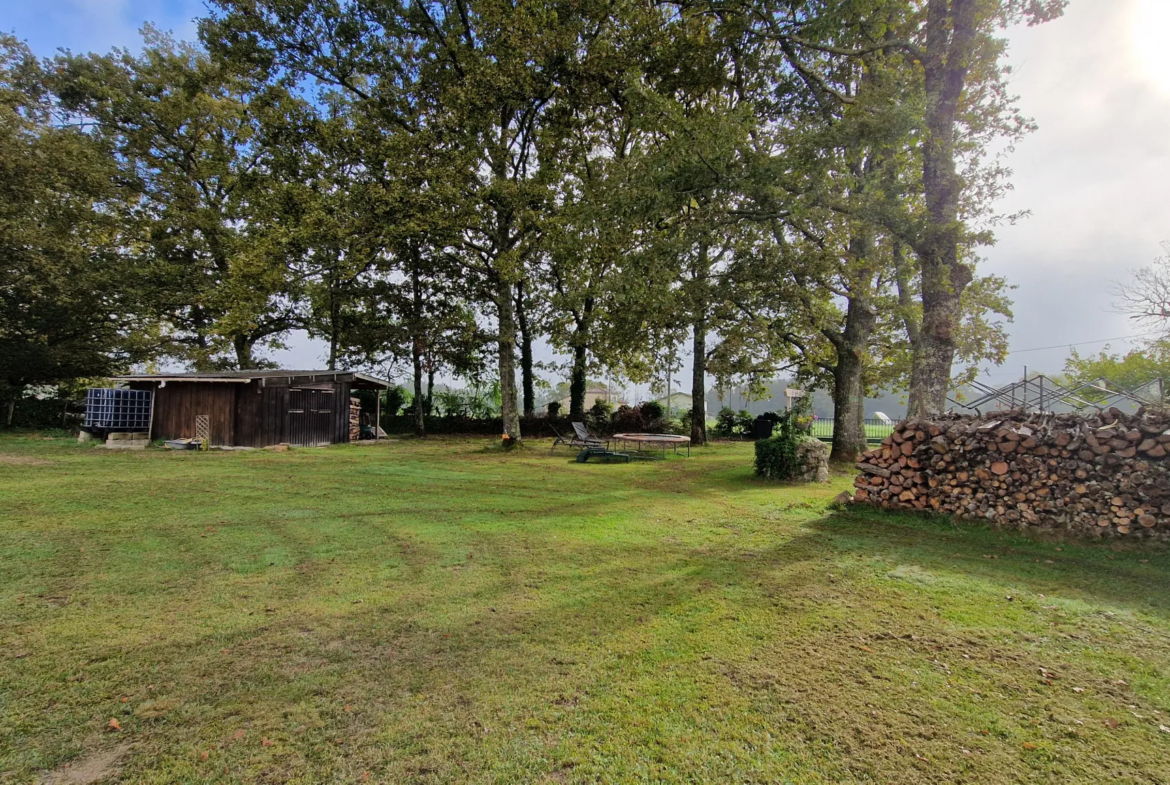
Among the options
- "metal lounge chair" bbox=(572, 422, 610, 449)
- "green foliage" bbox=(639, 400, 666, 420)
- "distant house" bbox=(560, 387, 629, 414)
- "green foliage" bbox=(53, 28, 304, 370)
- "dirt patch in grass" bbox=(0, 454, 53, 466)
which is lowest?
"dirt patch in grass" bbox=(0, 454, 53, 466)

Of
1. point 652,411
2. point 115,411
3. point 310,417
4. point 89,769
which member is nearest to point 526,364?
point 652,411

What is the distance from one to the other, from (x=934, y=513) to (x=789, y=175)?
505cm

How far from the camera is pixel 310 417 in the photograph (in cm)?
1719

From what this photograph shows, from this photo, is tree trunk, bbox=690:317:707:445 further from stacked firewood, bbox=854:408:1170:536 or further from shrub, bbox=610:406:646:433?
stacked firewood, bbox=854:408:1170:536

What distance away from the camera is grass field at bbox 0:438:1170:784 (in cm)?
197

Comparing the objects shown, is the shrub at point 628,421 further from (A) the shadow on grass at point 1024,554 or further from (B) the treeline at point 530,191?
(A) the shadow on grass at point 1024,554

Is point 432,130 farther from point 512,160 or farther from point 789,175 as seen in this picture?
point 789,175

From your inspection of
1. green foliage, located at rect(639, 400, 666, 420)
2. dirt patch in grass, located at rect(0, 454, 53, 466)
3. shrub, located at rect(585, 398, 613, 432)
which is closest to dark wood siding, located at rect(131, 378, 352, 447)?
dirt patch in grass, located at rect(0, 454, 53, 466)

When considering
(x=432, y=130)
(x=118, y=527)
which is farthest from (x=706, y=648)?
(x=432, y=130)

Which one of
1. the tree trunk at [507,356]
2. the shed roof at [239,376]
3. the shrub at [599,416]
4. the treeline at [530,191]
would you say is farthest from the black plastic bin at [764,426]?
the shed roof at [239,376]

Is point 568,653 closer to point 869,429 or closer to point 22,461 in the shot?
point 22,461

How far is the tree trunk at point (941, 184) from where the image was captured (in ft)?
23.2

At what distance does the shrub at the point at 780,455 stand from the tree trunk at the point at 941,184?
90.1 inches

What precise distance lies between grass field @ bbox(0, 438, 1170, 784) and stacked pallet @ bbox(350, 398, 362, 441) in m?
13.8
